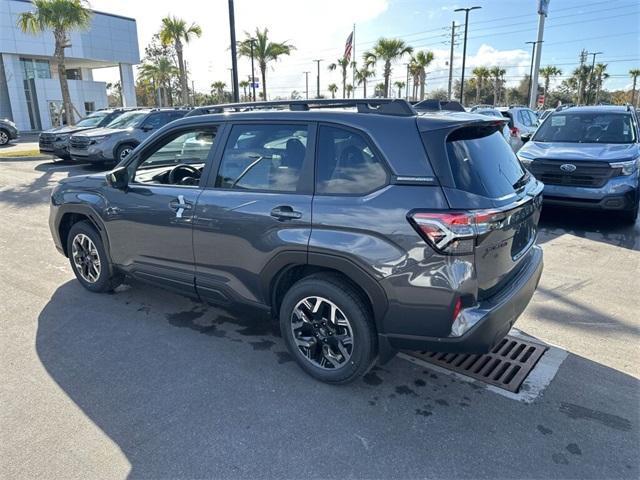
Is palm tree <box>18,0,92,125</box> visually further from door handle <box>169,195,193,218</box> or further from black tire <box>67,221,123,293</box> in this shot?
door handle <box>169,195,193,218</box>

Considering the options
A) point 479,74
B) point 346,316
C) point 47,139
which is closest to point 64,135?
point 47,139

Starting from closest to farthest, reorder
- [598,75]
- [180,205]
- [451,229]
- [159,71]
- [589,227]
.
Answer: [451,229]
[180,205]
[589,227]
[159,71]
[598,75]

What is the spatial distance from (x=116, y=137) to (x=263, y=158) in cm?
1155

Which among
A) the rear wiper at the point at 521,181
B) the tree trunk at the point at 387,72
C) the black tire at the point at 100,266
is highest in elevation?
the tree trunk at the point at 387,72

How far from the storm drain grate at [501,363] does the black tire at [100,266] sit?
2969 mm

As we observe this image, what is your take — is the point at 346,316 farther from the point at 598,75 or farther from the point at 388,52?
the point at 598,75

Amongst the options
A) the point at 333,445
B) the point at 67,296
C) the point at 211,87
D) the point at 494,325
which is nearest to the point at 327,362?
the point at 333,445

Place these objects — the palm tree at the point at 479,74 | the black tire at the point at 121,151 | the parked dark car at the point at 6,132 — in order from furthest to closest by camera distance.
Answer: the palm tree at the point at 479,74, the parked dark car at the point at 6,132, the black tire at the point at 121,151

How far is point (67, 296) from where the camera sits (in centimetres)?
467

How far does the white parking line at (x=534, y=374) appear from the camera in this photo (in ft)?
10.0

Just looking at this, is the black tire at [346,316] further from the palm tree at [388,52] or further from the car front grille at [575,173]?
the palm tree at [388,52]

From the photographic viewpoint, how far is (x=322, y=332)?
10.3ft

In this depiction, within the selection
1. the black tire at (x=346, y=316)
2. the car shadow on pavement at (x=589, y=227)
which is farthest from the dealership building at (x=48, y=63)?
the black tire at (x=346, y=316)

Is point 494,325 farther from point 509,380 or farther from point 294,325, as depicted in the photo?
point 294,325
